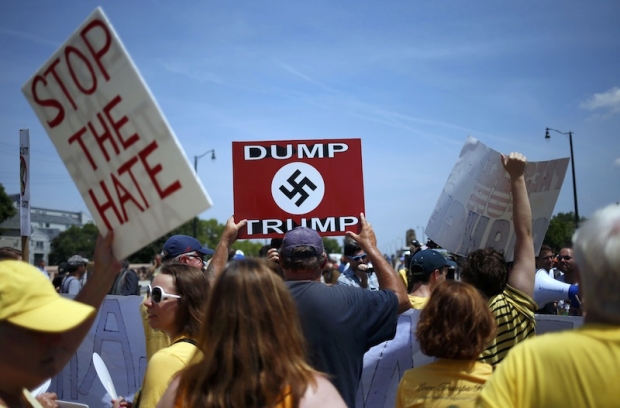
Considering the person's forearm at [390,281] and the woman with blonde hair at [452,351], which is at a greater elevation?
the person's forearm at [390,281]

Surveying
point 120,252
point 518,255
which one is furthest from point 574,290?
point 120,252

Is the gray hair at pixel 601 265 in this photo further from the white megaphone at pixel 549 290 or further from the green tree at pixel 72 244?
the green tree at pixel 72 244

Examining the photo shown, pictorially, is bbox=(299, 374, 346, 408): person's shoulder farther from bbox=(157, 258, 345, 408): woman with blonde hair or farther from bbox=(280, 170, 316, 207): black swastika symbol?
bbox=(280, 170, 316, 207): black swastika symbol

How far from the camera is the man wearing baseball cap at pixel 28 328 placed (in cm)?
192

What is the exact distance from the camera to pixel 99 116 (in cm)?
244

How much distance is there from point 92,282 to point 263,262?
2.41 ft

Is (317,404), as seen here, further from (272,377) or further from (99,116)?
(99,116)

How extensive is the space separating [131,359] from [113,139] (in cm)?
405

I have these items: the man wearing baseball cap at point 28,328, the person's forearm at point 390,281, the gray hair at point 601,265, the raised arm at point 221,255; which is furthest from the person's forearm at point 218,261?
the gray hair at point 601,265

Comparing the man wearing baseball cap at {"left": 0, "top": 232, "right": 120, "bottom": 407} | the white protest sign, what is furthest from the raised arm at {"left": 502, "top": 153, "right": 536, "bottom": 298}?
the man wearing baseball cap at {"left": 0, "top": 232, "right": 120, "bottom": 407}

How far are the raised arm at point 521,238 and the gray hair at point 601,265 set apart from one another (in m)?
1.71

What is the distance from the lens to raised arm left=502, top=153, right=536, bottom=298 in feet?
11.7

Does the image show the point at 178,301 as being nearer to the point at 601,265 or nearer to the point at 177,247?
the point at 177,247

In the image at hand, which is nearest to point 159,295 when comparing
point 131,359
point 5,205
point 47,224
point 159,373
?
point 159,373
